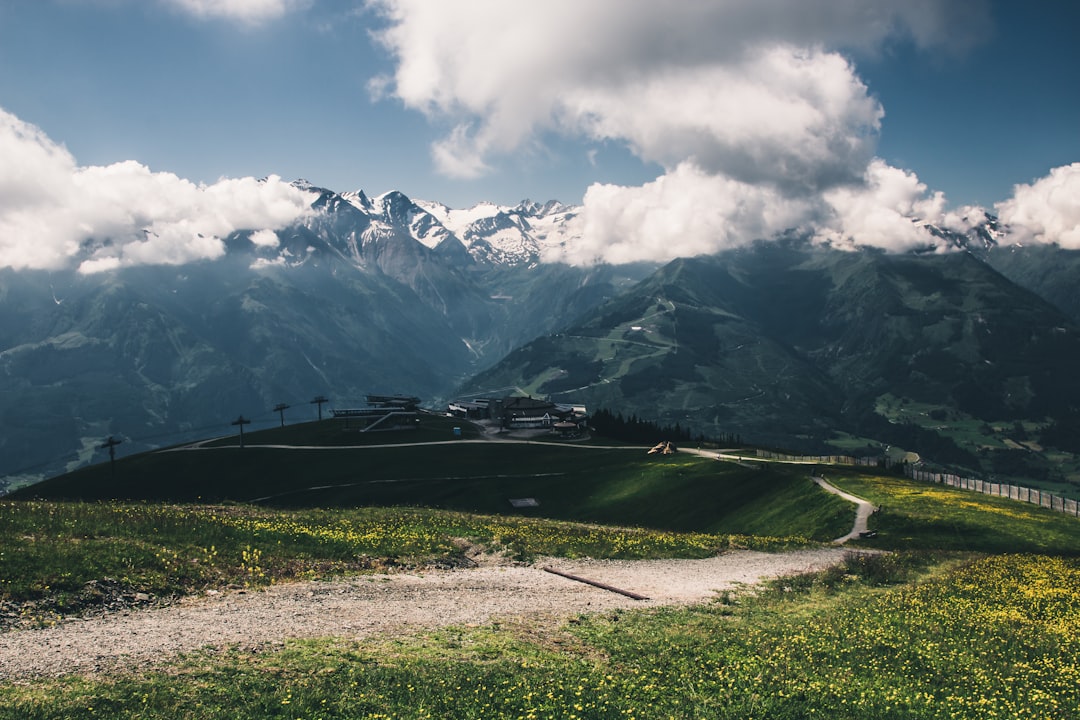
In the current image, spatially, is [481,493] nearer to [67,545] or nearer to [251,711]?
[67,545]

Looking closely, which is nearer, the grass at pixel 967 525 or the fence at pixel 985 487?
the grass at pixel 967 525

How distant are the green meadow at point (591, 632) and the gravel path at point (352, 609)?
1427mm

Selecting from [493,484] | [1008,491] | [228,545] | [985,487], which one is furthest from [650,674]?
[985,487]

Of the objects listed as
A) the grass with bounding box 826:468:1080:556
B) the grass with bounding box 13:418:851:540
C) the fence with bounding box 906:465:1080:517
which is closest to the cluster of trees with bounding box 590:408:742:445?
the grass with bounding box 13:418:851:540

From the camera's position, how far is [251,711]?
19359 millimetres

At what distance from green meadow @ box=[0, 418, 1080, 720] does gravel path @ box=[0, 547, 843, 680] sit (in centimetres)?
143

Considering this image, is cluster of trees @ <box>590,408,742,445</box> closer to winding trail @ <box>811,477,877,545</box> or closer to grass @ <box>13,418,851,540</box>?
grass @ <box>13,418,851,540</box>

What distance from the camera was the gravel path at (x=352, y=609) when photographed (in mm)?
23411

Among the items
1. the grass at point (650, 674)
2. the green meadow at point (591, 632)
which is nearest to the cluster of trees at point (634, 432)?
the green meadow at point (591, 632)

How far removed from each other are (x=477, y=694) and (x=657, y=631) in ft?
37.4

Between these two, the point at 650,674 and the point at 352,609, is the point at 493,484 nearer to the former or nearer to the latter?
the point at 352,609

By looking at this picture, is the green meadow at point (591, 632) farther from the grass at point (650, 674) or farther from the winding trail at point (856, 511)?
the winding trail at point (856, 511)

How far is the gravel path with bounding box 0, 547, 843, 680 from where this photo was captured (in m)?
23.4

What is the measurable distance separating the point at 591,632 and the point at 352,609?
1094 centimetres
